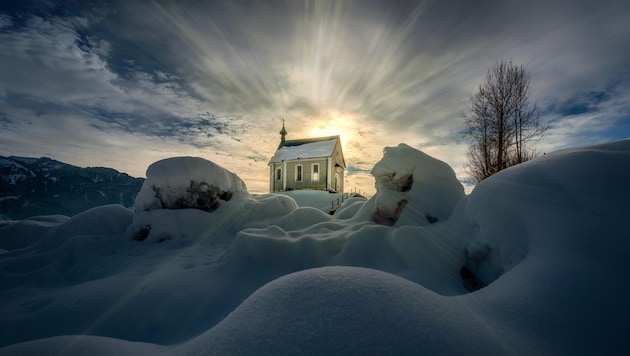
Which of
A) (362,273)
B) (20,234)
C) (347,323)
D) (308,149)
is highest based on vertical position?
(308,149)

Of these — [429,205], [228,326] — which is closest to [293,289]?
[228,326]

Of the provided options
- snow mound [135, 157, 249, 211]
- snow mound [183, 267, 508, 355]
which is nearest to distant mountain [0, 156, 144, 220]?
snow mound [135, 157, 249, 211]

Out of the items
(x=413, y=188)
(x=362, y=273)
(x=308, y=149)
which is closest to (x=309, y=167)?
(x=308, y=149)

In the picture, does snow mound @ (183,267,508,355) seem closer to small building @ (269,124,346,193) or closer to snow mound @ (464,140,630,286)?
snow mound @ (464,140,630,286)

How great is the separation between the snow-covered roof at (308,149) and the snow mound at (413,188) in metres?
17.5

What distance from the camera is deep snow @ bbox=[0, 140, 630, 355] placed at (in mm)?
1382

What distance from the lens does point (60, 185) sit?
95062mm

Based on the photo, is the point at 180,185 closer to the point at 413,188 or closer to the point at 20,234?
the point at 20,234

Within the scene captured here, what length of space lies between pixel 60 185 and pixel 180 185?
443ft

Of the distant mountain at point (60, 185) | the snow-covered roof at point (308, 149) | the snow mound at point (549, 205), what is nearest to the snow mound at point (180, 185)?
the snow mound at point (549, 205)

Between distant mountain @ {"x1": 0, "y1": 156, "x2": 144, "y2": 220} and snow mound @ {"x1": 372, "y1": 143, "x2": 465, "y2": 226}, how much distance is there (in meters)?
100

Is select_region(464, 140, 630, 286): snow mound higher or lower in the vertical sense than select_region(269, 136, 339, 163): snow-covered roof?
lower

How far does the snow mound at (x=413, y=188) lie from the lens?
5.59m

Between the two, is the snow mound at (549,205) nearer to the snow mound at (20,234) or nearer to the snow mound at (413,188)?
the snow mound at (413,188)
